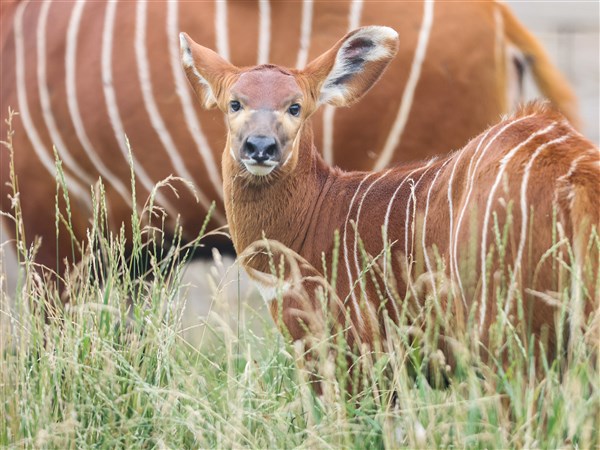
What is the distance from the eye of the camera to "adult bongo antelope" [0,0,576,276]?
16.5 ft

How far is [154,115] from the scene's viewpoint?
17.3 ft

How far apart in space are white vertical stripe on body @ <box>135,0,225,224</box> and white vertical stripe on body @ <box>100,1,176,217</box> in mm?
123

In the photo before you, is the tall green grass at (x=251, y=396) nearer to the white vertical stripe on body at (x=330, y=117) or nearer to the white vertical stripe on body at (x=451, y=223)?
the white vertical stripe on body at (x=451, y=223)

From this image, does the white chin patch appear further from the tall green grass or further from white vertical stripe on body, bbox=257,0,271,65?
white vertical stripe on body, bbox=257,0,271,65

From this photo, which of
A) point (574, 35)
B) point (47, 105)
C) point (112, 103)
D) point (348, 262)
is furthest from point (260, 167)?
point (574, 35)

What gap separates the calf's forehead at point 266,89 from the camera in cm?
413

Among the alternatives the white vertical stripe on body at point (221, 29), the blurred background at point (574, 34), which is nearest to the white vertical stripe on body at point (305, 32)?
the white vertical stripe on body at point (221, 29)

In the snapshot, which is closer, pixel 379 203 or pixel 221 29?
pixel 379 203

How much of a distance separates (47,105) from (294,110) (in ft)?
5.28

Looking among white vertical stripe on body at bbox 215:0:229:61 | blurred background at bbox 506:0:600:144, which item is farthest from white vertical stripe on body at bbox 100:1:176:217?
blurred background at bbox 506:0:600:144

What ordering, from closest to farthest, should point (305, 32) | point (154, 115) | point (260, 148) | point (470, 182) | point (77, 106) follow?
point (470, 182), point (260, 148), point (305, 32), point (154, 115), point (77, 106)

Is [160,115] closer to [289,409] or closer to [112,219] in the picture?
[112,219]

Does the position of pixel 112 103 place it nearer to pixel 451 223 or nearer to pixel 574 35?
pixel 451 223

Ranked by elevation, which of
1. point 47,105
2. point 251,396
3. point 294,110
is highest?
point 294,110
